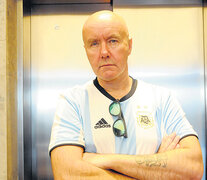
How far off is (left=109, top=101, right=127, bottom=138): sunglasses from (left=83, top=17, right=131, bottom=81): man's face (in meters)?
0.16

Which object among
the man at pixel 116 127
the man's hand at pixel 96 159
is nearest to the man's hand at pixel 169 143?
the man at pixel 116 127

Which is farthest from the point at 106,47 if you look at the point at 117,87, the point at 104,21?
the point at 117,87

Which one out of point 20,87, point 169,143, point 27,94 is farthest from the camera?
point 27,94

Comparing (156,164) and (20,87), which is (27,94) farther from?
(156,164)

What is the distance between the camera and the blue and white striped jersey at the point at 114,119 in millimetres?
1345

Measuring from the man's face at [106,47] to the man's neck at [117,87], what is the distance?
6 centimetres

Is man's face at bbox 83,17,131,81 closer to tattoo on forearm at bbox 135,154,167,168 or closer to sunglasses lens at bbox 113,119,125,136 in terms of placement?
sunglasses lens at bbox 113,119,125,136

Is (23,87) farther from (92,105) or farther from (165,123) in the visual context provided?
(165,123)

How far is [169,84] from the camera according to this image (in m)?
2.24

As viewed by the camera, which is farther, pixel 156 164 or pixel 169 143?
pixel 169 143

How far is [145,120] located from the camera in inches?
54.9

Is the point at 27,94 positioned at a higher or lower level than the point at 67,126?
higher

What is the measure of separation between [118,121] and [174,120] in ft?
1.03

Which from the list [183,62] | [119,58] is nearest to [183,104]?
[183,62]
